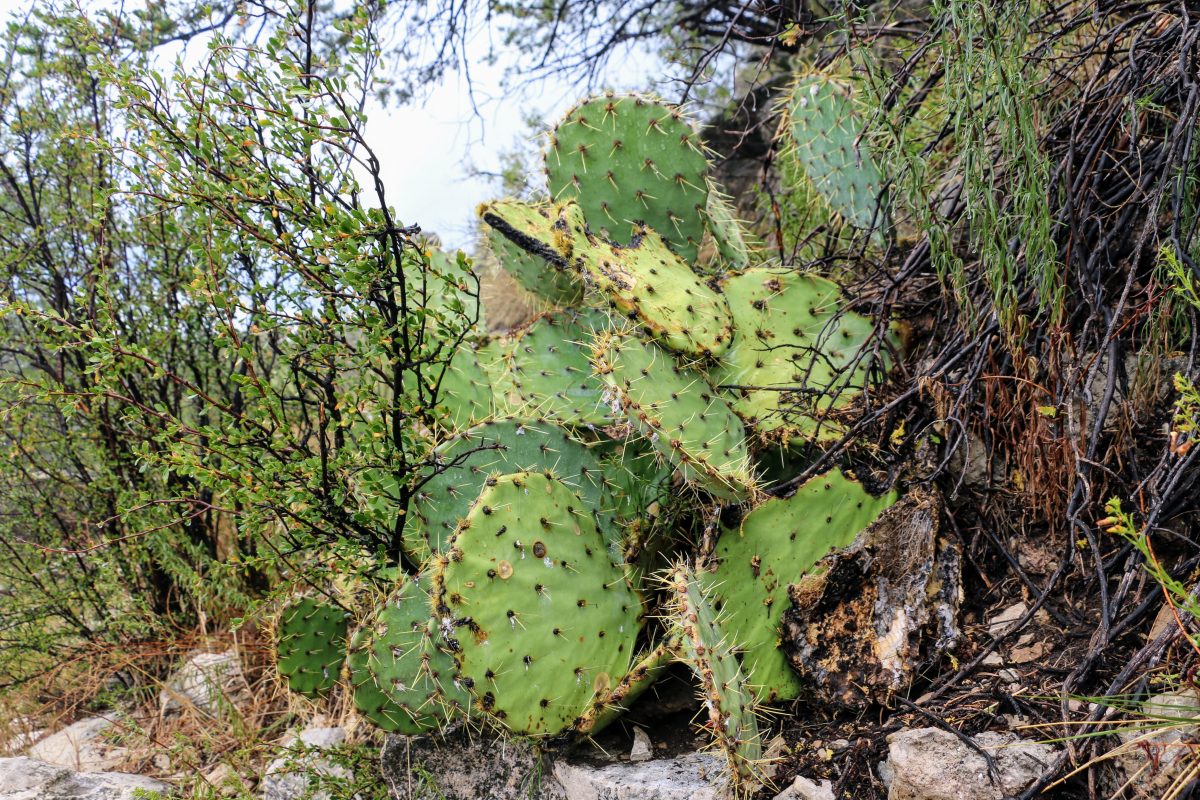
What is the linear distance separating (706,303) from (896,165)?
1.97ft

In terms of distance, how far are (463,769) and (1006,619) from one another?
4.52ft

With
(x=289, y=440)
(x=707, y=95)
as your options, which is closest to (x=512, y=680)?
(x=289, y=440)

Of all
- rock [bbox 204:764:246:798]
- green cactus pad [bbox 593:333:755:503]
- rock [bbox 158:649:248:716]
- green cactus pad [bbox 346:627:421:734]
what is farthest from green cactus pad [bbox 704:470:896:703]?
rock [bbox 158:649:248:716]

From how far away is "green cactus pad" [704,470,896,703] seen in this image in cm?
191

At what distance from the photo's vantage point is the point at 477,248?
6090 millimetres

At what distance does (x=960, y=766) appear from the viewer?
4.62 ft

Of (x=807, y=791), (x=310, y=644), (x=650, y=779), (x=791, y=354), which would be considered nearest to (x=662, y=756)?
(x=650, y=779)

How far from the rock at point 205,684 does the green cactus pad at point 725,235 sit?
222cm

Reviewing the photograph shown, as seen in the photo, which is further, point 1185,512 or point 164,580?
point 164,580

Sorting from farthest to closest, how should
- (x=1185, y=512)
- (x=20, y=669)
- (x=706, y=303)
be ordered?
(x=20, y=669), (x=706, y=303), (x=1185, y=512)

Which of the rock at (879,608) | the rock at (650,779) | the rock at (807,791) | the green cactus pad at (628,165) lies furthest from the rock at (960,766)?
the green cactus pad at (628,165)

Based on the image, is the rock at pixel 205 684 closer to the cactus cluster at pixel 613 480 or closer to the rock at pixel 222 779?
the rock at pixel 222 779

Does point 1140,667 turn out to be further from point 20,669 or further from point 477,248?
point 477,248

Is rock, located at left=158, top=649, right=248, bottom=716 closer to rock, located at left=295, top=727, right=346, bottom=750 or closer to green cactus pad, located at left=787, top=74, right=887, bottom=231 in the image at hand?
rock, located at left=295, top=727, right=346, bottom=750
